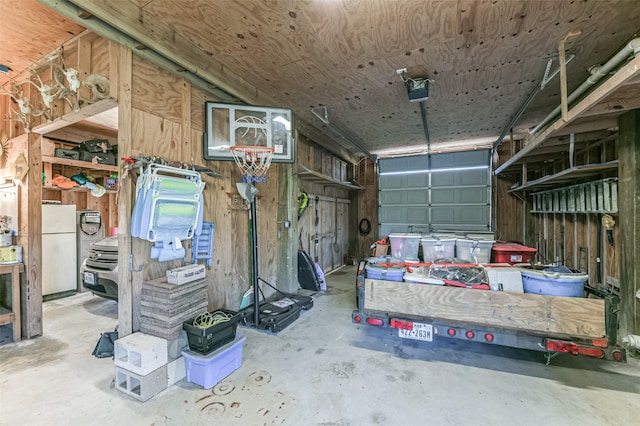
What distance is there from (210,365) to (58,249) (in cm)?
422

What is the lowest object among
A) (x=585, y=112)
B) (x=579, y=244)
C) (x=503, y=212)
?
(x=579, y=244)

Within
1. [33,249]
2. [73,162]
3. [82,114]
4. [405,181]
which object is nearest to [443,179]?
[405,181]

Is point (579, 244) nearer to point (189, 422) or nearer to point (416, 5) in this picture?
point (416, 5)

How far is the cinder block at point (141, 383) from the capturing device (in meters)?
1.92

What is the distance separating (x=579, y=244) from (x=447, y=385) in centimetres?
340

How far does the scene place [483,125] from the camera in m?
4.82

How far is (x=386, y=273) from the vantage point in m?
2.45

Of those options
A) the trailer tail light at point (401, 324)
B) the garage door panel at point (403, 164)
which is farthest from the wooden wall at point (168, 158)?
the trailer tail light at point (401, 324)

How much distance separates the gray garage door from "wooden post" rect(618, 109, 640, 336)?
2421 millimetres

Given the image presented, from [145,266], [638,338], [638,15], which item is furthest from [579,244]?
[145,266]

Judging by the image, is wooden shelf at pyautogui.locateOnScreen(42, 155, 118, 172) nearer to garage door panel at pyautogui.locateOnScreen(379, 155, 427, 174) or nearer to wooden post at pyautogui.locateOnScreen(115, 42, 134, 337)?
wooden post at pyautogui.locateOnScreen(115, 42, 134, 337)

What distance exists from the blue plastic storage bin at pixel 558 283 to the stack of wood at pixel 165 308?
2.94 metres

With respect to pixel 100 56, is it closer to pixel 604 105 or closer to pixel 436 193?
pixel 604 105

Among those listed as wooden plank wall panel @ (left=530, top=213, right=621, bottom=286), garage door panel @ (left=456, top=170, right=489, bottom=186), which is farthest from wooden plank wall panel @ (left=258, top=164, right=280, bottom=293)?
wooden plank wall panel @ (left=530, top=213, right=621, bottom=286)
